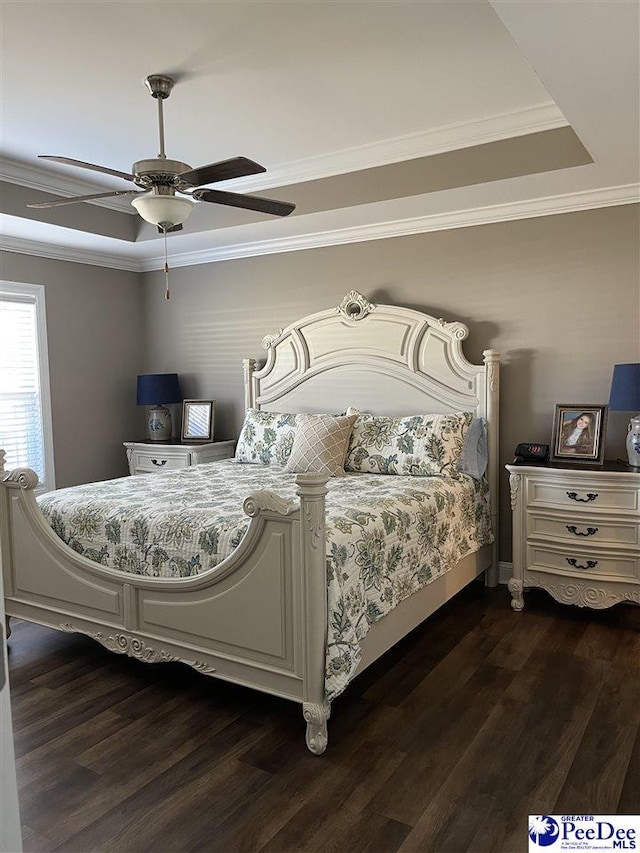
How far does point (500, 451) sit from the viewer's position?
4234mm

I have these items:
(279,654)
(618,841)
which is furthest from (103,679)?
(618,841)

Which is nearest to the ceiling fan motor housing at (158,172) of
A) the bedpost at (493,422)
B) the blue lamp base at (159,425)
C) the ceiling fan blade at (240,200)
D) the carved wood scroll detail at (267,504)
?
the ceiling fan blade at (240,200)

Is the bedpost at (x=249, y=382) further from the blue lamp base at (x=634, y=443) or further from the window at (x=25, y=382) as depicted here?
the blue lamp base at (x=634, y=443)

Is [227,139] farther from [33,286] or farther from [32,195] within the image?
[33,286]

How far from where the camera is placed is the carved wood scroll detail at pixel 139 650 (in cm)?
270

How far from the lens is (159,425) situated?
5500 millimetres

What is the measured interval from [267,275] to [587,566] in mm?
3097

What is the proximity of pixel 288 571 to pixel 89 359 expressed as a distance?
3.63 m

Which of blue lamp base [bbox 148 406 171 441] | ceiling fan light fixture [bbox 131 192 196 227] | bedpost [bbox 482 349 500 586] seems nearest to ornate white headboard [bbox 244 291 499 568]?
bedpost [bbox 482 349 500 586]

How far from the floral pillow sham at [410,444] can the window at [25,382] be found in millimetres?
2502

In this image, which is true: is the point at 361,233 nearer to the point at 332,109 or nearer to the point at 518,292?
the point at 518,292

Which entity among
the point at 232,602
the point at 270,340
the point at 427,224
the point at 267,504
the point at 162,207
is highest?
the point at 427,224

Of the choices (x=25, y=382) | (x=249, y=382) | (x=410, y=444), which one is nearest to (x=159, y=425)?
(x=249, y=382)

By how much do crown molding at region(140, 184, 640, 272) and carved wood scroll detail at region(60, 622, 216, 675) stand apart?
3025 millimetres
